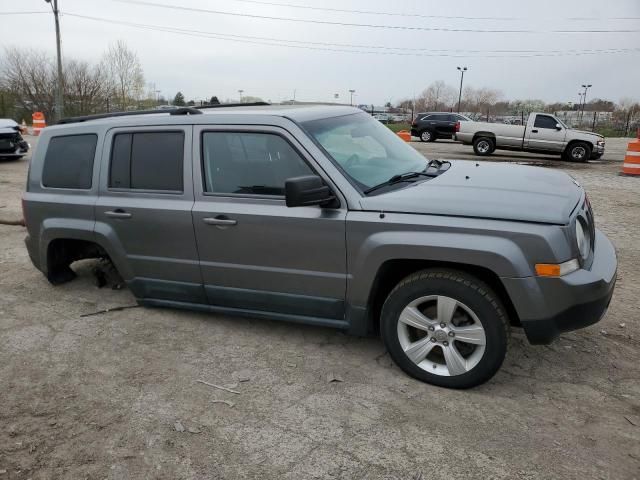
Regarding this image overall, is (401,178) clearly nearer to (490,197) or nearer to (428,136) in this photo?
(490,197)

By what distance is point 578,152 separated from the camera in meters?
17.7

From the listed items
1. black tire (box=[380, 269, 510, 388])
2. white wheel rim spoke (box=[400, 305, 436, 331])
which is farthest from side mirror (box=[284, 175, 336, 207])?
white wheel rim spoke (box=[400, 305, 436, 331])

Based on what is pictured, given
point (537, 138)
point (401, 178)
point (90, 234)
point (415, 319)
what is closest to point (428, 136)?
point (537, 138)

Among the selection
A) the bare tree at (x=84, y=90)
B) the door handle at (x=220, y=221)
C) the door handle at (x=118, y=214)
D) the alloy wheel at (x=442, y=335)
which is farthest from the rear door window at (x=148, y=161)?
the bare tree at (x=84, y=90)

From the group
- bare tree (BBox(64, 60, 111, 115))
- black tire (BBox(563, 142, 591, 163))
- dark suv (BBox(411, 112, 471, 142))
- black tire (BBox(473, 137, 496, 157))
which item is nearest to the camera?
black tire (BBox(563, 142, 591, 163))

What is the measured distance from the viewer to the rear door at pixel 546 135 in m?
18.0

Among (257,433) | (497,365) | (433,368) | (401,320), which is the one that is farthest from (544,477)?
(257,433)

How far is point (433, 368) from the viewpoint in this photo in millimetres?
3398

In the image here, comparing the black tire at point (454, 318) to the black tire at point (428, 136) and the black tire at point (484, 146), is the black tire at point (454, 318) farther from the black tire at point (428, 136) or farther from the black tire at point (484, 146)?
the black tire at point (428, 136)

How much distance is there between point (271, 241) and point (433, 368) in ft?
4.57

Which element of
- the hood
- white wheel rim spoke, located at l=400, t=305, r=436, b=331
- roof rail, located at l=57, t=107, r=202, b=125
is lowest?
white wheel rim spoke, located at l=400, t=305, r=436, b=331

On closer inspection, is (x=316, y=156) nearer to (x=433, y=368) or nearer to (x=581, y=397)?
(x=433, y=368)

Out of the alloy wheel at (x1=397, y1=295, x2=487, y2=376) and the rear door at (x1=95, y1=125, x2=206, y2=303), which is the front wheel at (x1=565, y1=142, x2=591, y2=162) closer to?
the alloy wheel at (x1=397, y1=295, x2=487, y2=376)

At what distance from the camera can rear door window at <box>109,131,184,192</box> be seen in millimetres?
4078
